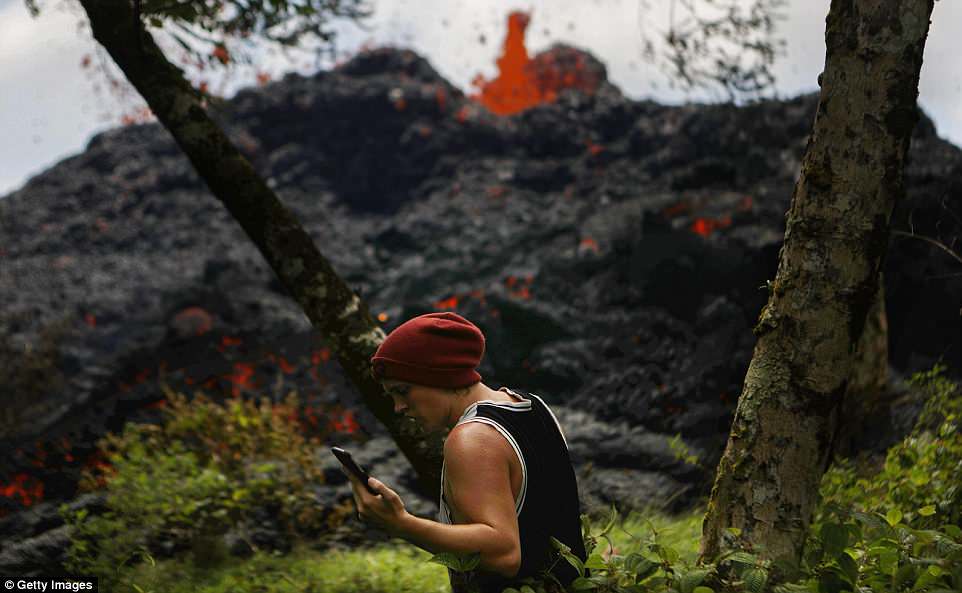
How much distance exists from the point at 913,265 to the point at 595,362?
451cm

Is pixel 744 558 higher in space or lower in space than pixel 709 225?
higher

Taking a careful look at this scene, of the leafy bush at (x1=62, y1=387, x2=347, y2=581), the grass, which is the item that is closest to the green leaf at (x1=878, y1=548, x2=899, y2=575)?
the grass

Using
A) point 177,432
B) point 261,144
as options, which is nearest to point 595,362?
point 177,432

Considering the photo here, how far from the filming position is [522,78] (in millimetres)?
23703

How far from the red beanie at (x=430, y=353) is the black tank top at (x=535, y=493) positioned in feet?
0.46

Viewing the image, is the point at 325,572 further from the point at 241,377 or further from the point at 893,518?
the point at 241,377

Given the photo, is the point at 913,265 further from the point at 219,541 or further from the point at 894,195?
the point at 219,541

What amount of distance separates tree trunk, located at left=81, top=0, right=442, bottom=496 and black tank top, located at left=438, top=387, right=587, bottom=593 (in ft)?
3.65

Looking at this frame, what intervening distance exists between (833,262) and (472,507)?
1.62m

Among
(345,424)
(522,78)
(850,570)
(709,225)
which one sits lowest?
(709,225)

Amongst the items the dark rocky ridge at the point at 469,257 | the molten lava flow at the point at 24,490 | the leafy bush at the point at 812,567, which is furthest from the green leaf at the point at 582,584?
the molten lava flow at the point at 24,490

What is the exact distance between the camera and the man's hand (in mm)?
2154

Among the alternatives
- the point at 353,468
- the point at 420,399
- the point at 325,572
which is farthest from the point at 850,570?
the point at 325,572

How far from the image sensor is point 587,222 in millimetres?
14938
